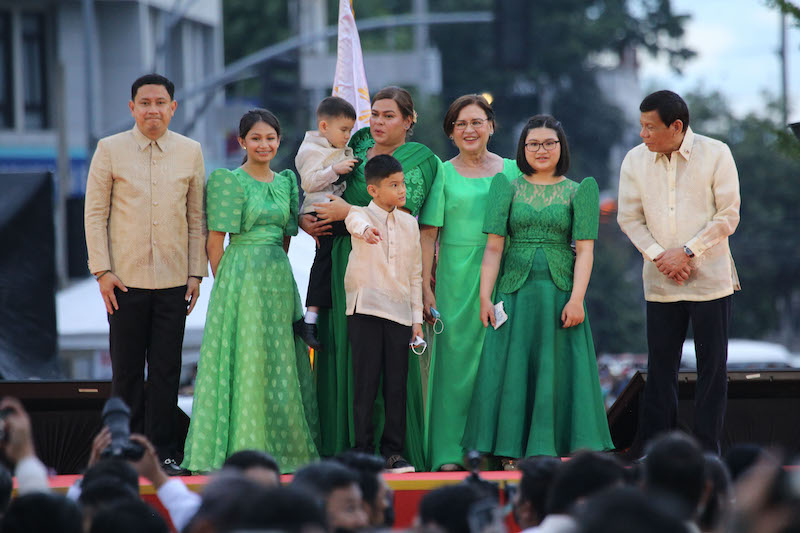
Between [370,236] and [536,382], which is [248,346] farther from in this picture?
[536,382]

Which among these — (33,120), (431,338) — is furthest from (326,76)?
(431,338)

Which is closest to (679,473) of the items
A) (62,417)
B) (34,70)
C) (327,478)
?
(327,478)

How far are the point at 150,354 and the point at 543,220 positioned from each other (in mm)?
2110

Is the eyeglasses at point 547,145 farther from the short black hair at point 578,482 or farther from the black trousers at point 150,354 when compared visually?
the short black hair at point 578,482

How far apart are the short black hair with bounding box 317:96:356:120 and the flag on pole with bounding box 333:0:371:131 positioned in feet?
4.70

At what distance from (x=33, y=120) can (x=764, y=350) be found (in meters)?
14.3

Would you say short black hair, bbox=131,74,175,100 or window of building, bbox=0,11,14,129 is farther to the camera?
window of building, bbox=0,11,14,129

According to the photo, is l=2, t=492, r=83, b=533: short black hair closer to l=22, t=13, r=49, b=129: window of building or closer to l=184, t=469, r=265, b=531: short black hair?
l=184, t=469, r=265, b=531: short black hair

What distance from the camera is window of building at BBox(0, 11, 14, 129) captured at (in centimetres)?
2398

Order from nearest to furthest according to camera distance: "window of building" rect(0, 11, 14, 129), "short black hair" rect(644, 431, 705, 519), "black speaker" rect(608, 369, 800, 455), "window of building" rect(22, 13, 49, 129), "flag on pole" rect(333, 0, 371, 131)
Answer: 1. "short black hair" rect(644, 431, 705, 519)
2. "black speaker" rect(608, 369, 800, 455)
3. "flag on pole" rect(333, 0, 371, 131)
4. "window of building" rect(0, 11, 14, 129)
5. "window of building" rect(22, 13, 49, 129)

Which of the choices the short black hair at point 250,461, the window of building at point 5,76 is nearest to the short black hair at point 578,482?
the short black hair at point 250,461

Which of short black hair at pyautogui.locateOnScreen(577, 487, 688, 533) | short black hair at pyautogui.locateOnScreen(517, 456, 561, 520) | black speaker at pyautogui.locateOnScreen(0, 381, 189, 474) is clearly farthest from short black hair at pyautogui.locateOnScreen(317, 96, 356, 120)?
short black hair at pyautogui.locateOnScreen(577, 487, 688, 533)

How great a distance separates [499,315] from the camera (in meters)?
6.64

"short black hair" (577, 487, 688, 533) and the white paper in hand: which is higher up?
the white paper in hand
